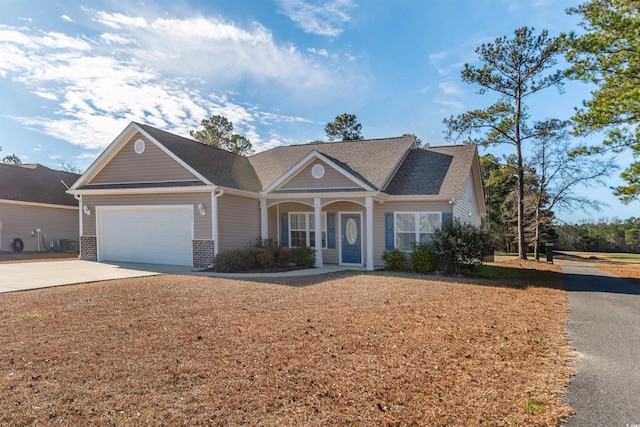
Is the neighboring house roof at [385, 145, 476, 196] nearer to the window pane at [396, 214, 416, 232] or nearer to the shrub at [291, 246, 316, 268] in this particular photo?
the window pane at [396, 214, 416, 232]

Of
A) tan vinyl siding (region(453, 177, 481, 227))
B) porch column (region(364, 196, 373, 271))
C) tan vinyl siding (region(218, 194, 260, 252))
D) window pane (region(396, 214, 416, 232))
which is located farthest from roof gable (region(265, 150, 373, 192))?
tan vinyl siding (region(453, 177, 481, 227))

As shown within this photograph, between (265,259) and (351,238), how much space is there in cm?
389

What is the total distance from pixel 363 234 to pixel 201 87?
11324mm

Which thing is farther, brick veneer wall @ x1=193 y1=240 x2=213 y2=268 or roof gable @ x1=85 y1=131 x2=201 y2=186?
roof gable @ x1=85 y1=131 x2=201 y2=186

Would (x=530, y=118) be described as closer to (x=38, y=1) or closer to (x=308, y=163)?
(x=308, y=163)

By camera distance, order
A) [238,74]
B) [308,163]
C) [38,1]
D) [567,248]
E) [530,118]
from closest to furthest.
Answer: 1. [38,1]
2. [308,163]
3. [238,74]
4. [530,118]
5. [567,248]

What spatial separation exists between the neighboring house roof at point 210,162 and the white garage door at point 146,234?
1.67 m

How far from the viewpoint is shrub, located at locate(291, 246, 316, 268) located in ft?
49.7

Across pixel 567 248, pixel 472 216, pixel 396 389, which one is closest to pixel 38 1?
pixel 396 389

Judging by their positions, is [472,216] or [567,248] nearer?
[472,216]

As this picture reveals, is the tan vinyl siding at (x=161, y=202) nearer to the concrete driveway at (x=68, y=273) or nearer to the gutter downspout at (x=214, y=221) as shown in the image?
the gutter downspout at (x=214, y=221)

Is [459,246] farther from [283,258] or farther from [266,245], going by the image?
[266,245]

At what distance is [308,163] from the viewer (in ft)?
51.3

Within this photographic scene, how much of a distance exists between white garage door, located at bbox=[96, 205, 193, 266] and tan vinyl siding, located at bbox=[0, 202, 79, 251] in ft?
31.1
